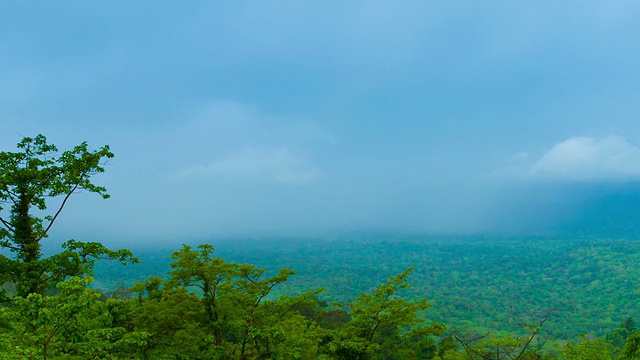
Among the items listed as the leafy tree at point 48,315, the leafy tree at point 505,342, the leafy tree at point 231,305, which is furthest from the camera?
the leafy tree at point 231,305

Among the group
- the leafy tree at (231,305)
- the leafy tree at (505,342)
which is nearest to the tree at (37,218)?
the leafy tree at (231,305)

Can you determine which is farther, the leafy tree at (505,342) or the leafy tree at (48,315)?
the leafy tree at (505,342)

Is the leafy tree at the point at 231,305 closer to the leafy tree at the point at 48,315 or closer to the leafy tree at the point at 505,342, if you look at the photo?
the leafy tree at the point at 505,342

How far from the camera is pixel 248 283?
17.6 m

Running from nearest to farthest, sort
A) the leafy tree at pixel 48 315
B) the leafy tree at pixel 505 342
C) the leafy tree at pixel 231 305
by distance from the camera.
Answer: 1. the leafy tree at pixel 48 315
2. the leafy tree at pixel 505 342
3. the leafy tree at pixel 231 305

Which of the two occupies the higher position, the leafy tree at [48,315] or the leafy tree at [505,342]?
the leafy tree at [48,315]

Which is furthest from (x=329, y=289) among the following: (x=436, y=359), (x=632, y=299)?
(x=436, y=359)

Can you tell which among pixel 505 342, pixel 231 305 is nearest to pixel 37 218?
pixel 231 305

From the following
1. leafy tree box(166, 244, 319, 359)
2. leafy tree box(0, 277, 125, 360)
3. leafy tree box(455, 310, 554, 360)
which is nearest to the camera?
leafy tree box(0, 277, 125, 360)

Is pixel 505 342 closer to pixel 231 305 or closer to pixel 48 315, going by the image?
pixel 231 305

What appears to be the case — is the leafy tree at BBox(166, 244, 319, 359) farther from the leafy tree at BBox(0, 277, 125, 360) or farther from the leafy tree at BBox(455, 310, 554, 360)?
the leafy tree at BBox(0, 277, 125, 360)

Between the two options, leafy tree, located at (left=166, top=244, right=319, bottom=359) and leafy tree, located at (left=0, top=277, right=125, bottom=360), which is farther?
leafy tree, located at (left=166, top=244, right=319, bottom=359)

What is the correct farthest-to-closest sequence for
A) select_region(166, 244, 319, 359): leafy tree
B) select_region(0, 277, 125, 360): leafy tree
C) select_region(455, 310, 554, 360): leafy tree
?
select_region(166, 244, 319, 359): leafy tree, select_region(455, 310, 554, 360): leafy tree, select_region(0, 277, 125, 360): leafy tree

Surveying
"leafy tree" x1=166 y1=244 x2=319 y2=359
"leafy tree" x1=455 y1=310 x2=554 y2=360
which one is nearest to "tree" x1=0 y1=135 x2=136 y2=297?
"leafy tree" x1=166 y1=244 x2=319 y2=359
